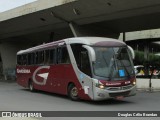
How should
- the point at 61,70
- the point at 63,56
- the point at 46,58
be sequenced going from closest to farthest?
1. the point at 63,56
2. the point at 61,70
3. the point at 46,58

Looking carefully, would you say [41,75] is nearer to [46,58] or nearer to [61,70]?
[46,58]

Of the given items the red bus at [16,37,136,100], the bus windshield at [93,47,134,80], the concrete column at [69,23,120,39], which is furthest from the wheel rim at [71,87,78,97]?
the concrete column at [69,23,120,39]

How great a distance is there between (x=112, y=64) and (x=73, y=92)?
8.96 ft

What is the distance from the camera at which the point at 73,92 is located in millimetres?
17531

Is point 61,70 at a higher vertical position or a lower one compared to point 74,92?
higher

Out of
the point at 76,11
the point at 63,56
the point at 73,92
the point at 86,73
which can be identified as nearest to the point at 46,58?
the point at 63,56

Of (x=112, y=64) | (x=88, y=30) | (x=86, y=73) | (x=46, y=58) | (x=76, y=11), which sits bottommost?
(x=86, y=73)

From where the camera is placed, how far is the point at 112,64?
15828mm

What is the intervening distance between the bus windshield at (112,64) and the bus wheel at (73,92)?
200 cm

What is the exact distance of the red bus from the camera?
51.0 ft

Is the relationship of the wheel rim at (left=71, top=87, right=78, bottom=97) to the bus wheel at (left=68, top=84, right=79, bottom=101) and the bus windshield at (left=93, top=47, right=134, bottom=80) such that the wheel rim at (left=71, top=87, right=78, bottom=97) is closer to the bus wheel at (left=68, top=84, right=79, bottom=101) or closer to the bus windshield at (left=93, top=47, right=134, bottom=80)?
the bus wheel at (left=68, top=84, right=79, bottom=101)

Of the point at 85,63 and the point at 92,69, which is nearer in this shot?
the point at 92,69

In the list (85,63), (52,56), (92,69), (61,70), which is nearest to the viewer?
(92,69)

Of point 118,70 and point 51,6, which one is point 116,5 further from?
point 118,70
